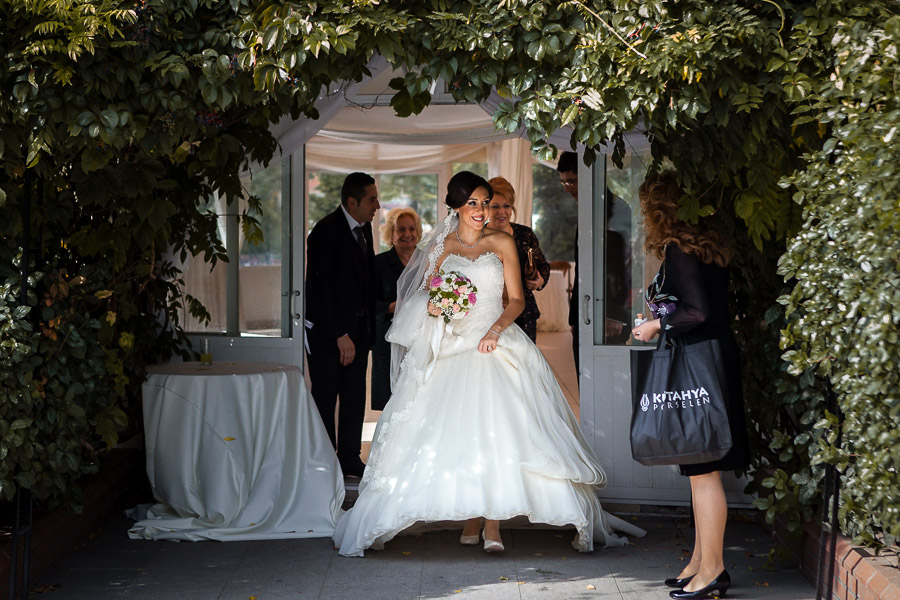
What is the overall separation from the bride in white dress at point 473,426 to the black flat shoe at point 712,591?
2.09 ft

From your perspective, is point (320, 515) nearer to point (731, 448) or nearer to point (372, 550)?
point (372, 550)

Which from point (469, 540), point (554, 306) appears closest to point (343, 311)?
point (469, 540)

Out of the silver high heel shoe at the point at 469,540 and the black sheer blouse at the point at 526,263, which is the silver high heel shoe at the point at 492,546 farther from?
the black sheer blouse at the point at 526,263

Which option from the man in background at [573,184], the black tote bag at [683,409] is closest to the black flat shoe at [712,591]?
the black tote bag at [683,409]

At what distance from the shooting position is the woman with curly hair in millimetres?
3900

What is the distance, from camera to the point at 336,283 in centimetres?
612

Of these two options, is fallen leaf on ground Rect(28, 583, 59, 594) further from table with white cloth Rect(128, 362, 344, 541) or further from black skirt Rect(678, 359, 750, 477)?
black skirt Rect(678, 359, 750, 477)

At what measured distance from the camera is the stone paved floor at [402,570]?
4117 millimetres

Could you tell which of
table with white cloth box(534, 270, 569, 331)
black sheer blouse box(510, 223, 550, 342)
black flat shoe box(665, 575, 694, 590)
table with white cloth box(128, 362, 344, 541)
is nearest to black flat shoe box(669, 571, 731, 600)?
black flat shoe box(665, 575, 694, 590)

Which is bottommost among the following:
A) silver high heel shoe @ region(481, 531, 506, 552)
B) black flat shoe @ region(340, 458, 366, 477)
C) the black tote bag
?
silver high heel shoe @ region(481, 531, 506, 552)

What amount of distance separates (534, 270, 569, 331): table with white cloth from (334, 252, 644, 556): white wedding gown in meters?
10.4

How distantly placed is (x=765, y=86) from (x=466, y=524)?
2.66 meters

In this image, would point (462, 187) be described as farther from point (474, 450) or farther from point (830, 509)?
point (830, 509)

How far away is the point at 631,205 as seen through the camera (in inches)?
225
